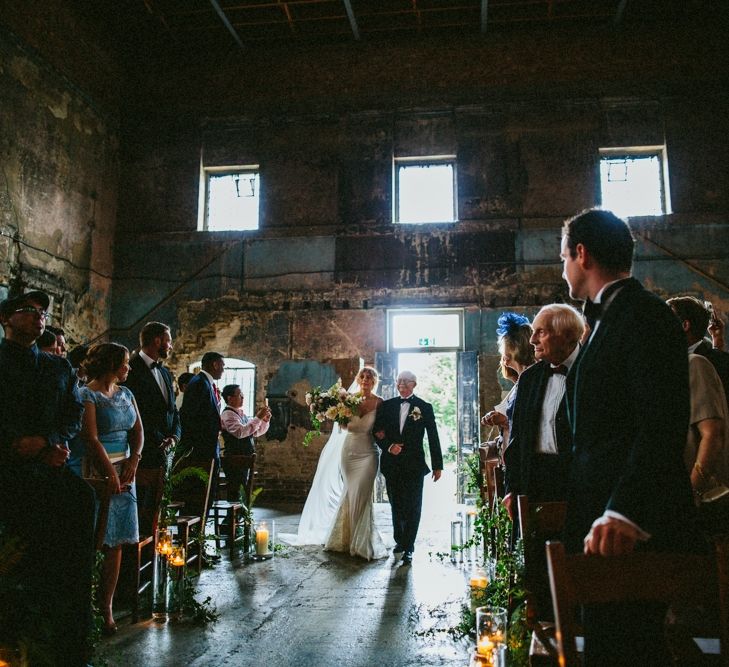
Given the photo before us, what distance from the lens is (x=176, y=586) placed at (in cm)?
425

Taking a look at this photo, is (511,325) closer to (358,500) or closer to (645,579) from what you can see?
(358,500)

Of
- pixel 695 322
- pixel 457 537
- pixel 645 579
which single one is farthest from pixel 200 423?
pixel 645 579

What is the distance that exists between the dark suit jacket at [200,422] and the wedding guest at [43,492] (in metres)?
2.94

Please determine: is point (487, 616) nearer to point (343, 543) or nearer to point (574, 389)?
point (574, 389)

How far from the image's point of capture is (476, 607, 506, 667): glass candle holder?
260 cm

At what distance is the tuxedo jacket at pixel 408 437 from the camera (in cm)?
626

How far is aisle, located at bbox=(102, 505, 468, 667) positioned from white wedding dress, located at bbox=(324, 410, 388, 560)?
0.23m

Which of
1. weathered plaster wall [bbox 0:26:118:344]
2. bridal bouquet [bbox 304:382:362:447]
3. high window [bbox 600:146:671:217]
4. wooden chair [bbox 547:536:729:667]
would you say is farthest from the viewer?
high window [bbox 600:146:671:217]

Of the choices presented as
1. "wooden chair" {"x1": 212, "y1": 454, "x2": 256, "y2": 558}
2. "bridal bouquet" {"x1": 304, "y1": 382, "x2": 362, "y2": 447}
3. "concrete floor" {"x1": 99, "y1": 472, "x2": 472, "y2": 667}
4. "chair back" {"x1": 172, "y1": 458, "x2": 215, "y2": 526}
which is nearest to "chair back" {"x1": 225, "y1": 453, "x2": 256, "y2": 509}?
"wooden chair" {"x1": 212, "y1": 454, "x2": 256, "y2": 558}

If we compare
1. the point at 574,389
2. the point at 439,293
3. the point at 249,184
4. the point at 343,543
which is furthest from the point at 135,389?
the point at 249,184

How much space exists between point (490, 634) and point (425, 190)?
9541mm

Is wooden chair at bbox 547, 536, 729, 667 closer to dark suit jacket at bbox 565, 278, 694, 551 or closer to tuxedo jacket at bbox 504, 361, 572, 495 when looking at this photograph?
dark suit jacket at bbox 565, 278, 694, 551

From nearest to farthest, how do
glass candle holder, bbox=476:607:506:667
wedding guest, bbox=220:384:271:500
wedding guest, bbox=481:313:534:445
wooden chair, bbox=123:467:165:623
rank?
glass candle holder, bbox=476:607:506:667 → wooden chair, bbox=123:467:165:623 → wedding guest, bbox=481:313:534:445 → wedding guest, bbox=220:384:271:500

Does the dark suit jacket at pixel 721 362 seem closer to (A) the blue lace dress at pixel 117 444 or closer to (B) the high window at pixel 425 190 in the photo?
(A) the blue lace dress at pixel 117 444
